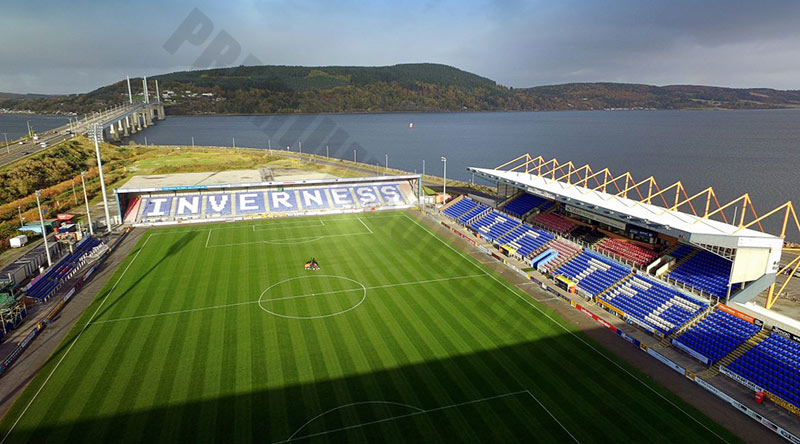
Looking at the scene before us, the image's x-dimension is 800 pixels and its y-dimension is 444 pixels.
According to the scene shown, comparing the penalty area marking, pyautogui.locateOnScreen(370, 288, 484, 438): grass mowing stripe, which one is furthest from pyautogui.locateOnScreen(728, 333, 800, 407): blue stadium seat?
pyautogui.locateOnScreen(370, 288, 484, 438): grass mowing stripe

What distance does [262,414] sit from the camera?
66.8ft

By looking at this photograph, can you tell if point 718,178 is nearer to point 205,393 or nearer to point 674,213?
point 674,213

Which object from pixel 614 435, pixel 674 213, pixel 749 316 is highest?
pixel 674 213

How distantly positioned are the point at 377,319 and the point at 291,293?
313 inches

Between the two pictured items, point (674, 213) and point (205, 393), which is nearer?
point (205, 393)

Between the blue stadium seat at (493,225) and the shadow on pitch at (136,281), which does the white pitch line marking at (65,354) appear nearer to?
the shadow on pitch at (136,281)

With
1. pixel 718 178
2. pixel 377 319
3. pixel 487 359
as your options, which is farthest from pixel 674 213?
pixel 718 178

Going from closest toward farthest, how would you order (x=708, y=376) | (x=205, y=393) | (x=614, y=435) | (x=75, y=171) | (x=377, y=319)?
1. (x=614, y=435)
2. (x=205, y=393)
3. (x=708, y=376)
4. (x=377, y=319)
5. (x=75, y=171)

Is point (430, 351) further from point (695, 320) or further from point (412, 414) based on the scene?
point (695, 320)

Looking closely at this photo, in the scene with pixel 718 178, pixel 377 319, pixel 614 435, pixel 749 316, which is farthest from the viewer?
pixel 718 178

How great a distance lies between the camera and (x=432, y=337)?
1081 inches

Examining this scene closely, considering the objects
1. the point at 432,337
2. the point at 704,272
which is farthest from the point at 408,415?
the point at 704,272

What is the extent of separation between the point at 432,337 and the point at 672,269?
19.1m

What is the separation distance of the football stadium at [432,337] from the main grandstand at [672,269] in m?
0.14
